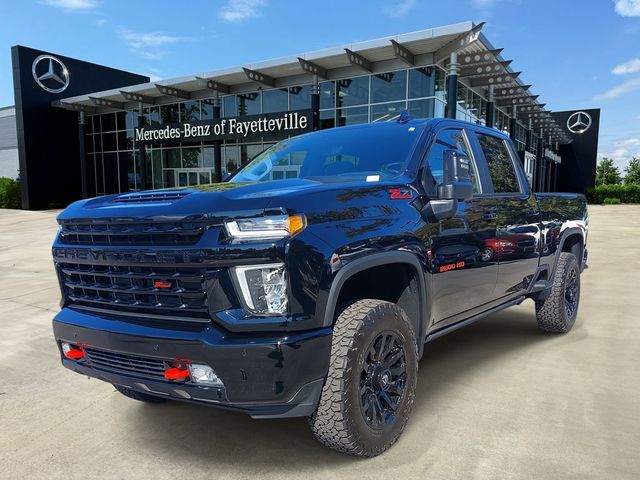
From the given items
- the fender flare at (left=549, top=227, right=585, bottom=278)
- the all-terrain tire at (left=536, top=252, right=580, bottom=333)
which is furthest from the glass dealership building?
the all-terrain tire at (left=536, top=252, right=580, bottom=333)

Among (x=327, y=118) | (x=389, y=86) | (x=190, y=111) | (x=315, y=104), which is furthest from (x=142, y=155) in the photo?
(x=389, y=86)

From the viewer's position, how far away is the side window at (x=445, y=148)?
338 cm

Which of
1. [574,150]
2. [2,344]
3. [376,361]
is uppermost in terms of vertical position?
[574,150]

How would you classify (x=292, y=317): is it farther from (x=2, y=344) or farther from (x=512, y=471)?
(x=2, y=344)

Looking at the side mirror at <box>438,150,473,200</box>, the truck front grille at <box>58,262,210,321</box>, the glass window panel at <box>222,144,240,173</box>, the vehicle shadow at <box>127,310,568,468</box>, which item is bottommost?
the vehicle shadow at <box>127,310,568,468</box>

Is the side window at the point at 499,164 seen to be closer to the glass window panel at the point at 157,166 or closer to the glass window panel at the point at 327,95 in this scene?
the glass window panel at the point at 327,95

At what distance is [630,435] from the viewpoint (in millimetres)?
2955

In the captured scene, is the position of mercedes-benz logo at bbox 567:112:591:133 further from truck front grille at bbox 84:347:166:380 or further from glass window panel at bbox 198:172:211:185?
truck front grille at bbox 84:347:166:380

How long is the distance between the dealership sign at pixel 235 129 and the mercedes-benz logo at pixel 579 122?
118 feet

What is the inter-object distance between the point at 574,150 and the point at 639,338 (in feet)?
156

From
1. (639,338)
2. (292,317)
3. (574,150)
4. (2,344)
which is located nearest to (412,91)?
(639,338)

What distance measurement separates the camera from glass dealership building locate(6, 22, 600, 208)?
16.7 meters

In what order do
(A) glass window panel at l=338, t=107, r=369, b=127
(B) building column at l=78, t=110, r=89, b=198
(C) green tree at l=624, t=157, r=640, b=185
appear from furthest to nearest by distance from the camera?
1. (C) green tree at l=624, t=157, r=640, b=185
2. (B) building column at l=78, t=110, r=89, b=198
3. (A) glass window panel at l=338, t=107, r=369, b=127

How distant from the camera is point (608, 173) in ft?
285
